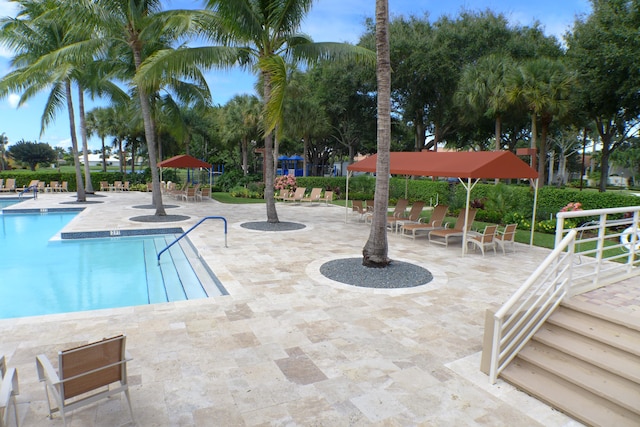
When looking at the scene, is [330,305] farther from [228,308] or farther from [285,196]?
[285,196]

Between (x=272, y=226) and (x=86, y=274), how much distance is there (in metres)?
5.84

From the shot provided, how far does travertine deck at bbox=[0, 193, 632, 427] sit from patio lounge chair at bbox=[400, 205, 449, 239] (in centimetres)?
366

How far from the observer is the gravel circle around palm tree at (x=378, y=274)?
7492mm

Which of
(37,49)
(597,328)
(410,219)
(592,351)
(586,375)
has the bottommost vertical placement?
(586,375)

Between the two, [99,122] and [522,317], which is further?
[99,122]

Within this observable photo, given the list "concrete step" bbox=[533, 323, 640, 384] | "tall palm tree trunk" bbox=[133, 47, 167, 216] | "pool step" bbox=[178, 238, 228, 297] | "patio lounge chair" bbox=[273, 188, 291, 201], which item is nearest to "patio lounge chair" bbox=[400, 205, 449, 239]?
"pool step" bbox=[178, 238, 228, 297]

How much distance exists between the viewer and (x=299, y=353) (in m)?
4.72

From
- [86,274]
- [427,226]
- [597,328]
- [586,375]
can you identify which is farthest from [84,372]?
[427,226]

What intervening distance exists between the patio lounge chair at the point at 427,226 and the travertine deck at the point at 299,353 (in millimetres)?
3663

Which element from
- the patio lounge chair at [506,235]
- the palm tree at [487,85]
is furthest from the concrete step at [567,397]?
the palm tree at [487,85]

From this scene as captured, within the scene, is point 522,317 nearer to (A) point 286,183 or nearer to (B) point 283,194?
(B) point 283,194

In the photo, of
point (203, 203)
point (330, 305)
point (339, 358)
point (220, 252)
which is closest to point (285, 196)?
point (203, 203)

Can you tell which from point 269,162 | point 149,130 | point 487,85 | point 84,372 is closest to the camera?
point 84,372

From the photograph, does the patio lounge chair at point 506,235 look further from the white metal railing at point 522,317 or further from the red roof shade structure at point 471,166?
the white metal railing at point 522,317
